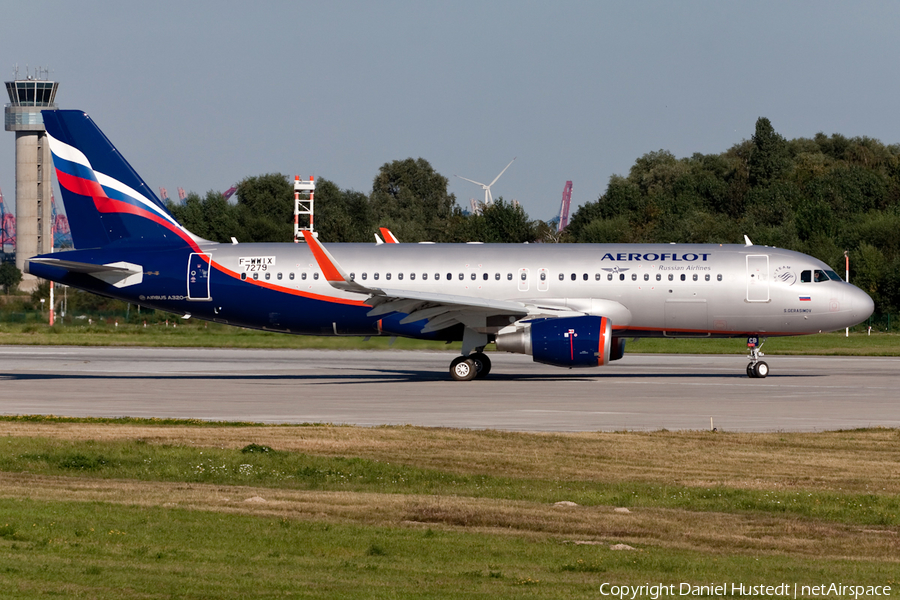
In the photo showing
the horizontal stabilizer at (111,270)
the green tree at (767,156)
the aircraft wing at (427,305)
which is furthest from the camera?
the green tree at (767,156)

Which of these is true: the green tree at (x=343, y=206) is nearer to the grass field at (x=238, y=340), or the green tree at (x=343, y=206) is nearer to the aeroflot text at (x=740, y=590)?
the grass field at (x=238, y=340)

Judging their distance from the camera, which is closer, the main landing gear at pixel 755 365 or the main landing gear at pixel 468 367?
the main landing gear at pixel 468 367

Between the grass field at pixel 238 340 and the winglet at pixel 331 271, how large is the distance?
654 inches

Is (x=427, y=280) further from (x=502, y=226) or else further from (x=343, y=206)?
(x=343, y=206)

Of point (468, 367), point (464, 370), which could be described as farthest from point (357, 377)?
point (468, 367)

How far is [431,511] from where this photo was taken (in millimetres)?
12898

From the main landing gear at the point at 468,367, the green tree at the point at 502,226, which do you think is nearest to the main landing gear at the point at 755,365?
the main landing gear at the point at 468,367

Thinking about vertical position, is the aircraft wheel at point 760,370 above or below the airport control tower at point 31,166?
below

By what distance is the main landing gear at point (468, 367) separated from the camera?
33.6 metres

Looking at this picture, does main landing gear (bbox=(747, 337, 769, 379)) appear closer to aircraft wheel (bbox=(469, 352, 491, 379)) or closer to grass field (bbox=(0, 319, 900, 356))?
aircraft wheel (bbox=(469, 352, 491, 379))

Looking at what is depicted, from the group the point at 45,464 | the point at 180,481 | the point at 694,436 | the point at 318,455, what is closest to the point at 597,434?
the point at 694,436

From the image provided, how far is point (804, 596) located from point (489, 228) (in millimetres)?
67143

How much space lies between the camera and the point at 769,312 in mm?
33625

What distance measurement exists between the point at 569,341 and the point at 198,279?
12.1 metres
